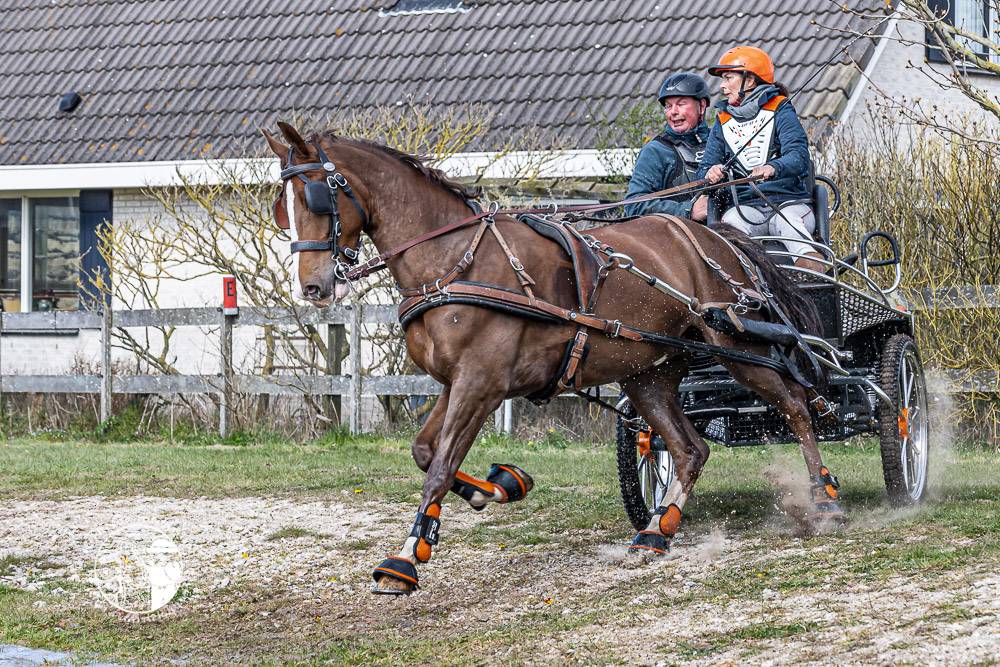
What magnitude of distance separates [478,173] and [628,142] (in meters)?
1.46

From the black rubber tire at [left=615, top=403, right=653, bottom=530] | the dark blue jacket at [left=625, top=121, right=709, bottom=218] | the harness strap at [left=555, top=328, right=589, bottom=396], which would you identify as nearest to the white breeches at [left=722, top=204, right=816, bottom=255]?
the dark blue jacket at [left=625, top=121, right=709, bottom=218]

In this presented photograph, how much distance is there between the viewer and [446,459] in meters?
6.07

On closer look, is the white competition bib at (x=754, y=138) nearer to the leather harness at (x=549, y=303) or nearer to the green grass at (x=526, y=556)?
the leather harness at (x=549, y=303)

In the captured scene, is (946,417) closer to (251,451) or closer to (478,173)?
(478,173)

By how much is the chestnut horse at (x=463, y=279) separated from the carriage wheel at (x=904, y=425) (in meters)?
1.08

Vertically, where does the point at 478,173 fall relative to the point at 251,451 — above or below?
above

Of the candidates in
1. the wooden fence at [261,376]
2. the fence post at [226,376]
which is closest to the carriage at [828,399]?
the wooden fence at [261,376]

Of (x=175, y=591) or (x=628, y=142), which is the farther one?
(x=628, y=142)

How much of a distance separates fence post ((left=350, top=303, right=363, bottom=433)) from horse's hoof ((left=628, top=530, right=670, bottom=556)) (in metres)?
6.23

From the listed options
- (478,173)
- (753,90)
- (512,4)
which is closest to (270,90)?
(512,4)

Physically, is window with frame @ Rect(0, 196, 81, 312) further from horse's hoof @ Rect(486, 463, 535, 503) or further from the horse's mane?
horse's hoof @ Rect(486, 463, 535, 503)

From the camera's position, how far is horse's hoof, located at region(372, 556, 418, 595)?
575 cm

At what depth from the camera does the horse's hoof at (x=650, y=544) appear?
681cm

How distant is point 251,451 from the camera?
41.0 ft
